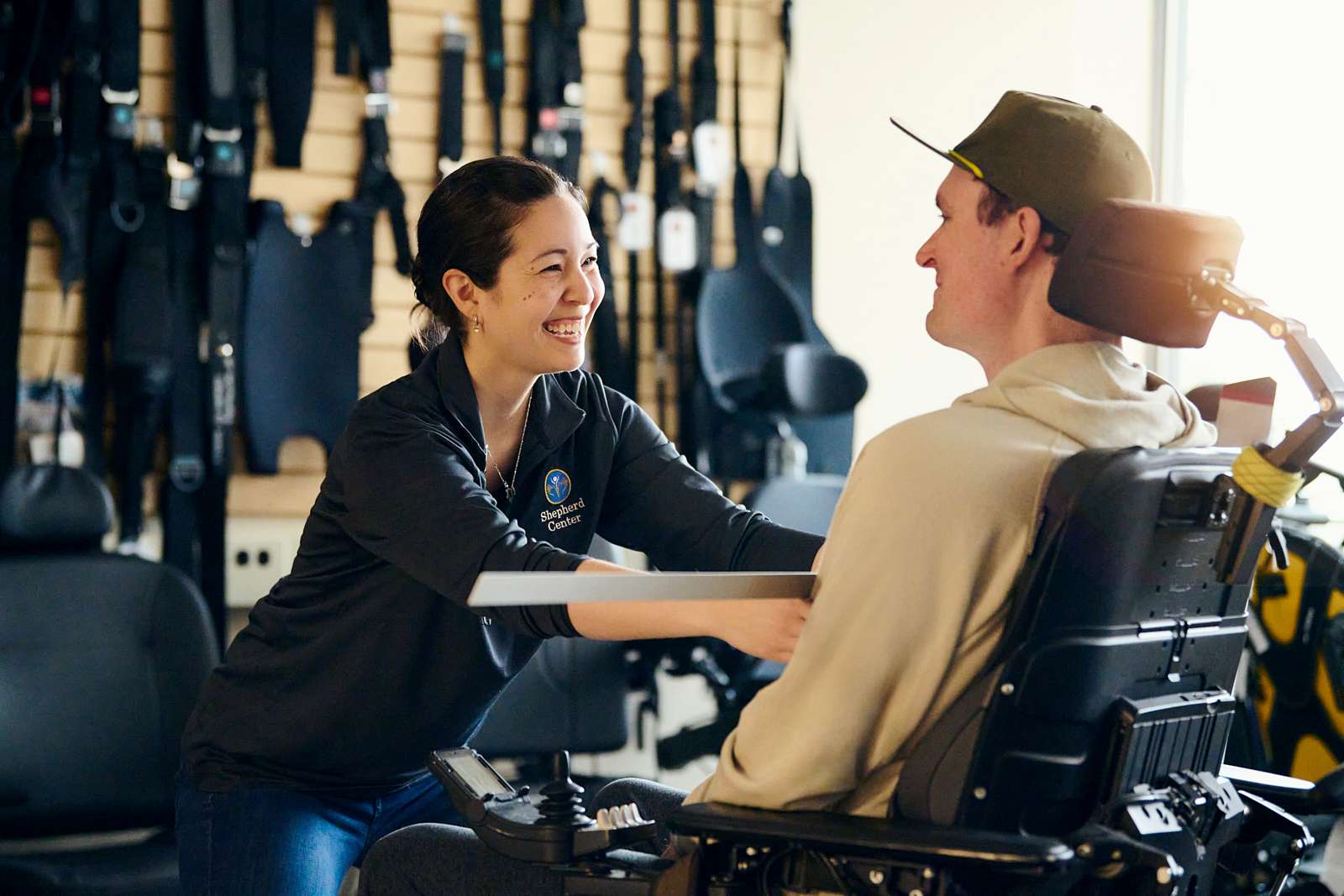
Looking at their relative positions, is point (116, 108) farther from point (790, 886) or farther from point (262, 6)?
point (790, 886)

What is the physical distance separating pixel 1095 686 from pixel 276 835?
103 cm

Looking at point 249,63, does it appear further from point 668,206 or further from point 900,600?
point 900,600

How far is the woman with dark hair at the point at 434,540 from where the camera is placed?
1728 mm

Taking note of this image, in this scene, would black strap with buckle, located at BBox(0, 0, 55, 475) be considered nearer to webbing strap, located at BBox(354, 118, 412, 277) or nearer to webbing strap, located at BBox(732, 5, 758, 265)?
webbing strap, located at BBox(354, 118, 412, 277)

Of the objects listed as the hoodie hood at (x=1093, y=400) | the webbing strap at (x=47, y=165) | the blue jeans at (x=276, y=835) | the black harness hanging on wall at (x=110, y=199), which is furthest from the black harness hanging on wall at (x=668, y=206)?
the hoodie hood at (x=1093, y=400)

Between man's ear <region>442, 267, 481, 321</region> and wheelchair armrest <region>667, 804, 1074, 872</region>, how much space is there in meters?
0.91

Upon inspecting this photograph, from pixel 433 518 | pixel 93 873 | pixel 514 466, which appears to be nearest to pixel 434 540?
pixel 433 518

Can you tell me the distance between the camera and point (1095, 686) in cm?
124

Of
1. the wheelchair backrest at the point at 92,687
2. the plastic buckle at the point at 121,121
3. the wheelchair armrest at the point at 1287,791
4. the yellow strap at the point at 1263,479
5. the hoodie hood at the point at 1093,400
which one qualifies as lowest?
the wheelchair backrest at the point at 92,687

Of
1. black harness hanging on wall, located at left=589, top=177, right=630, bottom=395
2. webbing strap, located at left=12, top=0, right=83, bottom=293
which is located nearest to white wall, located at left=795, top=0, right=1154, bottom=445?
black harness hanging on wall, located at left=589, top=177, right=630, bottom=395

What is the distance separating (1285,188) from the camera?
3.69 meters

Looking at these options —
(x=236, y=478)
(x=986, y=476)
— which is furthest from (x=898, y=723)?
(x=236, y=478)

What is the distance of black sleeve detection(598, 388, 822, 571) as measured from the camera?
1.89 metres

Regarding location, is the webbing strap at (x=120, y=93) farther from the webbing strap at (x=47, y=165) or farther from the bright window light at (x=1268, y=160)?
the bright window light at (x=1268, y=160)
